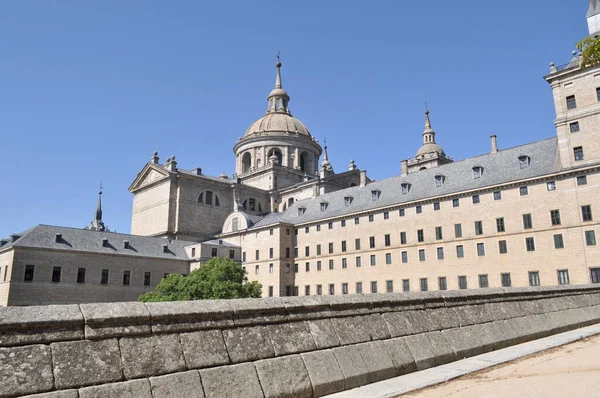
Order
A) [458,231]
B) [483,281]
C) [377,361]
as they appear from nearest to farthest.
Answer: [377,361]
[483,281]
[458,231]

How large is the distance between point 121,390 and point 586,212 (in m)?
41.0

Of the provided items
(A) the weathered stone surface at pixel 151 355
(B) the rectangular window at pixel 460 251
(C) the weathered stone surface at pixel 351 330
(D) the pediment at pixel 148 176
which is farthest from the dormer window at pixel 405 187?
(A) the weathered stone surface at pixel 151 355

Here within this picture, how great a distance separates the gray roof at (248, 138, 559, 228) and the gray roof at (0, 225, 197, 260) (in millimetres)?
12641

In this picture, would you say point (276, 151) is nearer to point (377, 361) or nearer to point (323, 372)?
point (377, 361)

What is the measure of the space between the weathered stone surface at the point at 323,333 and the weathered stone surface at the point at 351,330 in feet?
0.29

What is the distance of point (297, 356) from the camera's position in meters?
5.66

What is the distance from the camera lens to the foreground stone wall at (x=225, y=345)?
13.1ft

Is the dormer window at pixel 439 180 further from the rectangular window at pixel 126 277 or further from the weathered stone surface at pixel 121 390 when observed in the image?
the weathered stone surface at pixel 121 390

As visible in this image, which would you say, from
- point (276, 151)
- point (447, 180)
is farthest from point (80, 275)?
point (276, 151)

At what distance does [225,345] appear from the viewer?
201 inches

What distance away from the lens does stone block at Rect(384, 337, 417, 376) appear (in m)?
6.80

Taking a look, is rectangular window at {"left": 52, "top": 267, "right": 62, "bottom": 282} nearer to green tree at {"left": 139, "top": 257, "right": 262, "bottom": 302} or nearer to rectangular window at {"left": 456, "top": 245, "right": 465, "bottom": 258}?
green tree at {"left": 139, "top": 257, "right": 262, "bottom": 302}

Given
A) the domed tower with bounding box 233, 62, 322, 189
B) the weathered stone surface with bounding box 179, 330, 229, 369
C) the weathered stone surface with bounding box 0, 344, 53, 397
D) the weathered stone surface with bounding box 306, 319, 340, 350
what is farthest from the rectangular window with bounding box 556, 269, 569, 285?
the domed tower with bounding box 233, 62, 322, 189

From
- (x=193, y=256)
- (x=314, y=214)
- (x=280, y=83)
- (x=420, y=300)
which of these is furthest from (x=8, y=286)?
(x=280, y=83)
